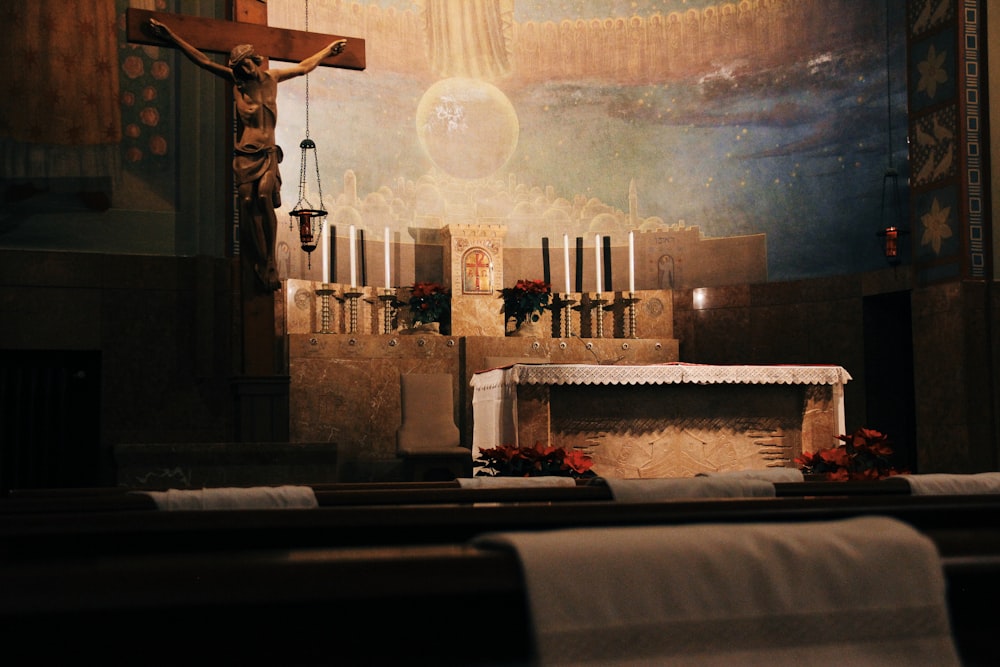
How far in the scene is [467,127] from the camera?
40.5 feet

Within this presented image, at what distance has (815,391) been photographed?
7.82 metres

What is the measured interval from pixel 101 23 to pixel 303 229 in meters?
2.44

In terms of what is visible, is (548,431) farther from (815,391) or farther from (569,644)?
(569,644)

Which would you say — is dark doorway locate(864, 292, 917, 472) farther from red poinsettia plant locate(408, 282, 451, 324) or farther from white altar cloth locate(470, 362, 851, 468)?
red poinsettia plant locate(408, 282, 451, 324)

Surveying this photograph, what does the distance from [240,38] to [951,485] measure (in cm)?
601

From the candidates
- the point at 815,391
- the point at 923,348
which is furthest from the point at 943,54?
the point at 815,391

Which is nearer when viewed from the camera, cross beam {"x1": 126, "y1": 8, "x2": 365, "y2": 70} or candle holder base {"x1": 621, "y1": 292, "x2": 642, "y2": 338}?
cross beam {"x1": 126, "y1": 8, "x2": 365, "y2": 70}

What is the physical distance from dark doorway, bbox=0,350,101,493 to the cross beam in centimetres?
277

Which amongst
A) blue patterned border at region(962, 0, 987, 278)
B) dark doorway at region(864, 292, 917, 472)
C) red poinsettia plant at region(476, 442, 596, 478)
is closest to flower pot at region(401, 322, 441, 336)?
dark doorway at region(864, 292, 917, 472)

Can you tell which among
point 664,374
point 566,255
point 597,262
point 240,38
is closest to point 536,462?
point 664,374

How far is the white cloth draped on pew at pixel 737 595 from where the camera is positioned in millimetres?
740

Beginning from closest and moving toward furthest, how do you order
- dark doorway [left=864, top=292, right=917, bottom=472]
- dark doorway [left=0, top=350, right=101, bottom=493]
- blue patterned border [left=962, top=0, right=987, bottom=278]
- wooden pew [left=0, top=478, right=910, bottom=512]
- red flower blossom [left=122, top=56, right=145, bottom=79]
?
1. wooden pew [left=0, top=478, right=910, bottom=512]
2. dark doorway [left=0, top=350, right=101, bottom=493]
3. red flower blossom [left=122, top=56, right=145, bottom=79]
4. blue patterned border [left=962, top=0, right=987, bottom=278]
5. dark doorway [left=864, top=292, right=917, bottom=472]

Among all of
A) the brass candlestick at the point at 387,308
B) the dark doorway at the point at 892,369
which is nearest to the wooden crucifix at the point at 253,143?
the brass candlestick at the point at 387,308

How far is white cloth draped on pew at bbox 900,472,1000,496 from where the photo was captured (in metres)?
2.27
